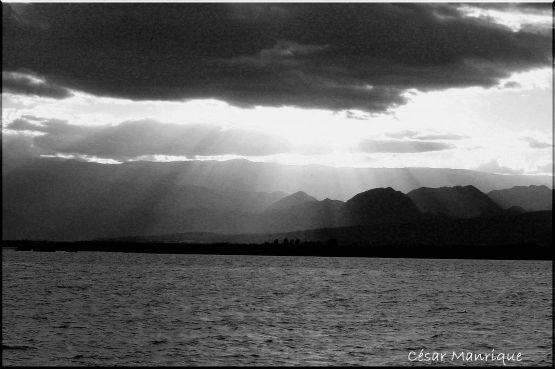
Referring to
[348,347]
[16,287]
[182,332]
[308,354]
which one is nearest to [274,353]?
[308,354]

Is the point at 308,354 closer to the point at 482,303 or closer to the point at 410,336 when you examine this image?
the point at 410,336

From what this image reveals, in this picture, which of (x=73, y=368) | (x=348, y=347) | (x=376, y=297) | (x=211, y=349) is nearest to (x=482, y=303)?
(x=376, y=297)

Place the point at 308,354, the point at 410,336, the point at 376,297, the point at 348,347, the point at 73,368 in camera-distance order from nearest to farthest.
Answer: the point at 73,368 < the point at 308,354 < the point at 348,347 < the point at 410,336 < the point at 376,297

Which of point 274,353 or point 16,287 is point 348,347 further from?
point 16,287

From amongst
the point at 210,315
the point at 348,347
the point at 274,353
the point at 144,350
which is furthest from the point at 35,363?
the point at 210,315

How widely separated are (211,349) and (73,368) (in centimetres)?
986

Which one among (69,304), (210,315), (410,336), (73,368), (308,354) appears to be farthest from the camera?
(69,304)

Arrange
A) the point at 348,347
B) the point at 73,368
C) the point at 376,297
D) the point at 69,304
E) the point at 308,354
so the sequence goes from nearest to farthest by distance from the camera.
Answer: the point at 73,368 < the point at 308,354 < the point at 348,347 < the point at 69,304 < the point at 376,297

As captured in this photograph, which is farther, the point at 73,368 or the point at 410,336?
the point at 410,336

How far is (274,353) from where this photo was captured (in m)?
46.5

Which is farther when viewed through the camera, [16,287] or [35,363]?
[16,287]

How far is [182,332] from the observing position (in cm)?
5659

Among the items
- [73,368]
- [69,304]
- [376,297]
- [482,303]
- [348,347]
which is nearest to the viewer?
[73,368]

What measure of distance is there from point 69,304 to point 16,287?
89.6ft
